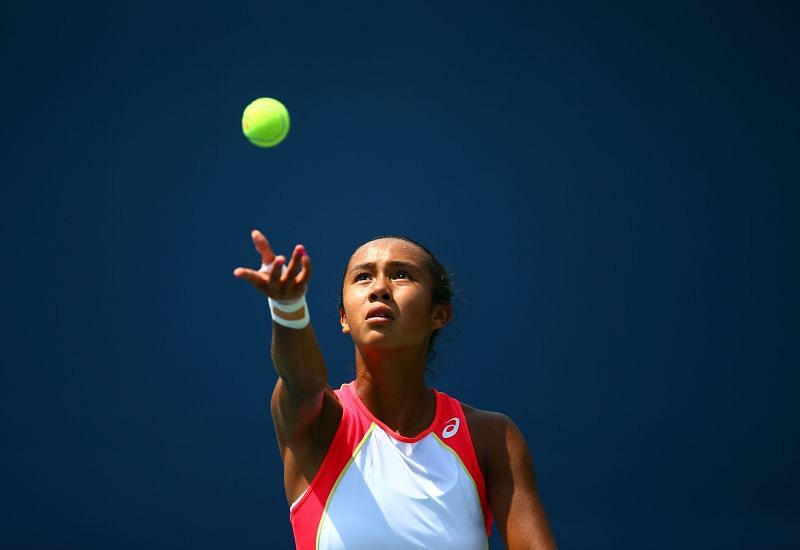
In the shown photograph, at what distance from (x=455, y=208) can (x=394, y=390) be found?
2983 mm

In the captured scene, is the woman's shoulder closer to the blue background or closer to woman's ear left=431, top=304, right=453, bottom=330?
woman's ear left=431, top=304, right=453, bottom=330

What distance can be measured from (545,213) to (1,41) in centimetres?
307

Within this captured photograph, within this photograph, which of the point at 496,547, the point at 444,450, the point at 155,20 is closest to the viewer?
the point at 444,450

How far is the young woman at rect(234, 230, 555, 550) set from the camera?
2178mm

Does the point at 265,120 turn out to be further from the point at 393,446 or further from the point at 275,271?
the point at 393,446

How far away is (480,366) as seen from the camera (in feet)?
17.2

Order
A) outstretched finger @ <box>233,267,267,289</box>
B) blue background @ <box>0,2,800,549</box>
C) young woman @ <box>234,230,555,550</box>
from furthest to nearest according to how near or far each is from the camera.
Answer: blue background @ <box>0,2,800,549</box>, young woman @ <box>234,230,555,550</box>, outstretched finger @ <box>233,267,267,289</box>

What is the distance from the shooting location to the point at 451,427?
7.84ft

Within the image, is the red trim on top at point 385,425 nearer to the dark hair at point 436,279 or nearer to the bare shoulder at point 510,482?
the bare shoulder at point 510,482

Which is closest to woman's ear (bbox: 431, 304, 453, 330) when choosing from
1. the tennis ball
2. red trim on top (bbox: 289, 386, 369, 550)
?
red trim on top (bbox: 289, 386, 369, 550)

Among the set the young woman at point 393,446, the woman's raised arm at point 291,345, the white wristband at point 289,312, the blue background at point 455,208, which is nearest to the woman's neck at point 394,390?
the young woman at point 393,446

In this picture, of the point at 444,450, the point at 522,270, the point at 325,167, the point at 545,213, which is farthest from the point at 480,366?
the point at 444,450

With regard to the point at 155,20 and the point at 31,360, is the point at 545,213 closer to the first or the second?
the point at 155,20

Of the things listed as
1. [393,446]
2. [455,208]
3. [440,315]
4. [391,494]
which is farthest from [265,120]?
[455,208]
